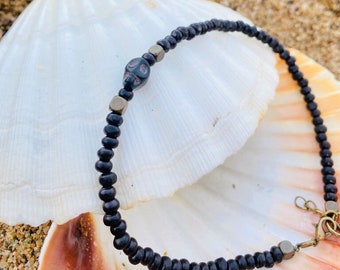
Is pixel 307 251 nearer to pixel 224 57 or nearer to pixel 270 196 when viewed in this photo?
pixel 270 196

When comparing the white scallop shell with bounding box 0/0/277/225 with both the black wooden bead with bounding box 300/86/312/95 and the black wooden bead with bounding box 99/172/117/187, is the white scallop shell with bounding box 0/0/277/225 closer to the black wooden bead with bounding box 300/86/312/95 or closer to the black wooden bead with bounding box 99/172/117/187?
the black wooden bead with bounding box 99/172/117/187

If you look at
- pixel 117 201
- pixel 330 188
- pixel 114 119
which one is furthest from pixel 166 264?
pixel 330 188

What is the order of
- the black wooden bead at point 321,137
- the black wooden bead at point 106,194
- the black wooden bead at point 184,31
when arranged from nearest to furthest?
the black wooden bead at point 106,194
the black wooden bead at point 184,31
the black wooden bead at point 321,137

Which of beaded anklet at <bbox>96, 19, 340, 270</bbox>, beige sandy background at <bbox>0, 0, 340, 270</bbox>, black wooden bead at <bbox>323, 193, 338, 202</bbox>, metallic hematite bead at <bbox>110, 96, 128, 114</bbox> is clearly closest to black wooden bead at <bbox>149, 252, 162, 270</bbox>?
beaded anklet at <bbox>96, 19, 340, 270</bbox>

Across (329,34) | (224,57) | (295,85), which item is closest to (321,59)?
(329,34)

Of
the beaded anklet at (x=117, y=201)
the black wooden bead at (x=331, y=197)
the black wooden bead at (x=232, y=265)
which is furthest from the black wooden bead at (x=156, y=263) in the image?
the black wooden bead at (x=331, y=197)

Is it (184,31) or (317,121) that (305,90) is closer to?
(317,121)

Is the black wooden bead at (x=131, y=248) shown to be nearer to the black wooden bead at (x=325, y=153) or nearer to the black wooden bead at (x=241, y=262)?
the black wooden bead at (x=241, y=262)
